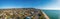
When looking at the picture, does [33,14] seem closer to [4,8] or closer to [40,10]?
[40,10]

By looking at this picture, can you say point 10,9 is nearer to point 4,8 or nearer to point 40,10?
point 4,8

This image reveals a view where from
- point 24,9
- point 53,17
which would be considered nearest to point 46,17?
point 53,17

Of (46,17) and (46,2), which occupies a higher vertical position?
(46,2)

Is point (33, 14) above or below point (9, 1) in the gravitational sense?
below

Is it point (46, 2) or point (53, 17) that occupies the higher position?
point (46, 2)

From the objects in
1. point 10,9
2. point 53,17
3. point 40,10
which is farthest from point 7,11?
point 53,17

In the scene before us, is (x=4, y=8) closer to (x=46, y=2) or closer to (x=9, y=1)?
(x=9, y=1)

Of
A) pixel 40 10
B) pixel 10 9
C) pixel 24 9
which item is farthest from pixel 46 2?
pixel 10 9
